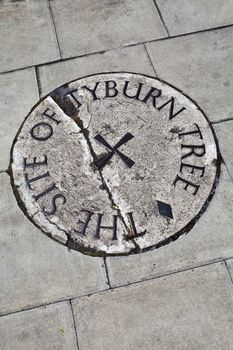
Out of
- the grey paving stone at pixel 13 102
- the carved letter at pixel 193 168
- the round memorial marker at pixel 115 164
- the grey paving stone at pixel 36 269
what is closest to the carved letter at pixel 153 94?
the round memorial marker at pixel 115 164

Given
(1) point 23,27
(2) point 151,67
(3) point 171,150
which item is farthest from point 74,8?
(3) point 171,150

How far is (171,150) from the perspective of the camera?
11.8 ft

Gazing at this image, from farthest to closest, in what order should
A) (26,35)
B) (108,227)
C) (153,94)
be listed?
(26,35) → (153,94) → (108,227)

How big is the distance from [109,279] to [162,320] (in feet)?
1.58

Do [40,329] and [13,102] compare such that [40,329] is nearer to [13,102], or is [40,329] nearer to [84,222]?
[84,222]

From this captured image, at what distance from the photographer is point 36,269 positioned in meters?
3.15

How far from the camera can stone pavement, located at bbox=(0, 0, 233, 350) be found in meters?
2.91

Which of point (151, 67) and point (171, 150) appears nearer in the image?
point (171, 150)

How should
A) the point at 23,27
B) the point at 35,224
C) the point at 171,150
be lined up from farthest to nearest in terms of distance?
the point at 23,27 → the point at 171,150 → the point at 35,224

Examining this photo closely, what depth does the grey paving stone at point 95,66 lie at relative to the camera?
13.5 ft

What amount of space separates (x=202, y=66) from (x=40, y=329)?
9.44 ft

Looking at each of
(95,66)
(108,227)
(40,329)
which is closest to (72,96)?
(95,66)

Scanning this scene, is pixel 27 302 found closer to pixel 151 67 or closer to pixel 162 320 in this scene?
pixel 162 320

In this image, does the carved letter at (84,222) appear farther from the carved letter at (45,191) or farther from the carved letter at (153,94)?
the carved letter at (153,94)
